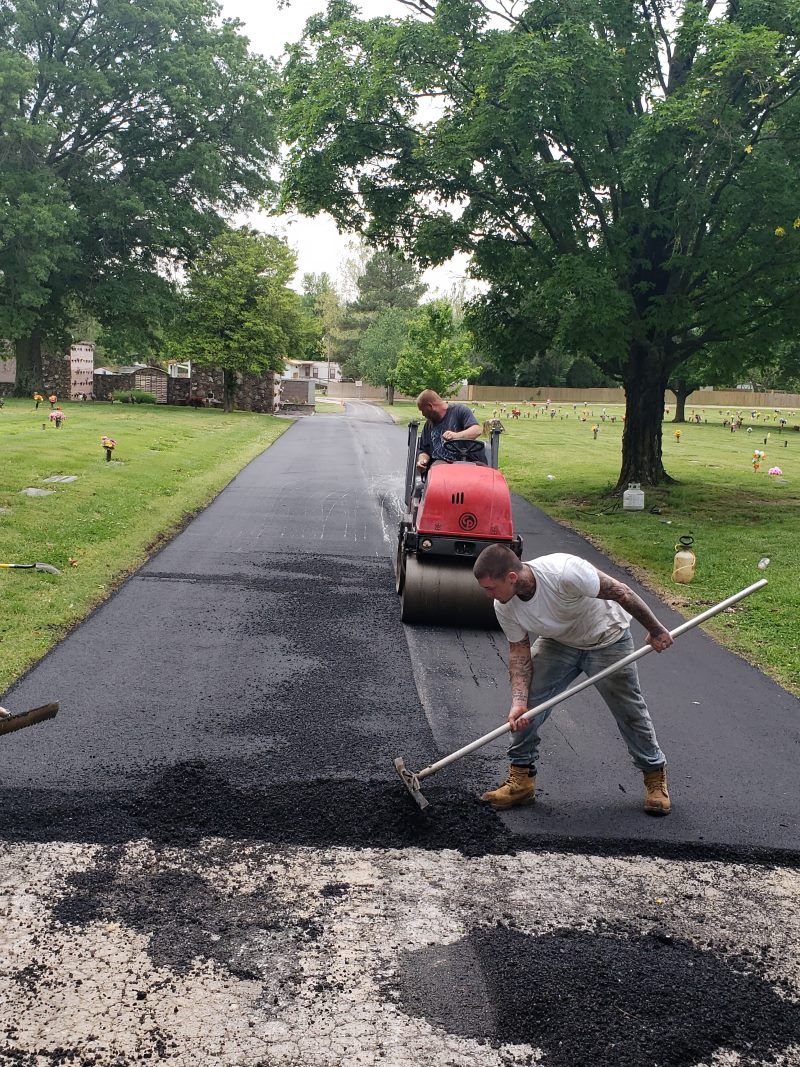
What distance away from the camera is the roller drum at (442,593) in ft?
27.9

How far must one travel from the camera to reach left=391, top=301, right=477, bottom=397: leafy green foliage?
55.8 metres

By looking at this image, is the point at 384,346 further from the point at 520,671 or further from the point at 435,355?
the point at 520,671

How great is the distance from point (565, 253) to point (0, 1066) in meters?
15.4

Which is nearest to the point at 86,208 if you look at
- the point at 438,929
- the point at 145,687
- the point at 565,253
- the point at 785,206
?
the point at 565,253

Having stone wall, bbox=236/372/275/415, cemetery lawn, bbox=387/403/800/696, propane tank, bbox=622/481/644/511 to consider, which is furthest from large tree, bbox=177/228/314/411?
propane tank, bbox=622/481/644/511

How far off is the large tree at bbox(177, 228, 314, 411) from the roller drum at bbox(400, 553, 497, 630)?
33.8m

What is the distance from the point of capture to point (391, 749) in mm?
5840

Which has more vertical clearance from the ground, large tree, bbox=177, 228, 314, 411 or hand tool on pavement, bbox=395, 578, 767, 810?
large tree, bbox=177, 228, 314, 411

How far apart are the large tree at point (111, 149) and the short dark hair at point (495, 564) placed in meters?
36.2

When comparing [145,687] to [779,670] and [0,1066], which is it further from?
[779,670]

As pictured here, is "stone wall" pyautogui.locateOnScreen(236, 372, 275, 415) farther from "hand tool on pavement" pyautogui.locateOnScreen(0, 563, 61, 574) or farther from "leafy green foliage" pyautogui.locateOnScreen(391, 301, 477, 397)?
"hand tool on pavement" pyautogui.locateOnScreen(0, 563, 61, 574)

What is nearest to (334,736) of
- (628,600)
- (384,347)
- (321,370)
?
(628,600)

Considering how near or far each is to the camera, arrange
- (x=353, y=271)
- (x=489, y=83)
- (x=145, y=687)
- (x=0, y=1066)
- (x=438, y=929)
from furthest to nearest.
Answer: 1. (x=353, y=271)
2. (x=489, y=83)
3. (x=145, y=687)
4. (x=438, y=929)
5. (x=0, y=1066)

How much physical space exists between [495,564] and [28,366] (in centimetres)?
4455
